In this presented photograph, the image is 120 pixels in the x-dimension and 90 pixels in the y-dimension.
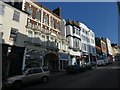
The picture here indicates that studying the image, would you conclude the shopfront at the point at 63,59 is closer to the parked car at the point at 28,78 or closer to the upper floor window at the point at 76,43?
the upper floor window at the point at 76,43

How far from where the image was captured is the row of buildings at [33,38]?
22.6 m

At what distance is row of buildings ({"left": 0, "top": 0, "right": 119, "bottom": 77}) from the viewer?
22578 mm

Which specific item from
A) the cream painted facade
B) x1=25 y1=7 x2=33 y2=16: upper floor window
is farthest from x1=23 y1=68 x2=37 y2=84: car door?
x1=25 y1=7 x2=33 y2=16: upper floor window

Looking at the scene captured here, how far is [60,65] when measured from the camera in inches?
1400

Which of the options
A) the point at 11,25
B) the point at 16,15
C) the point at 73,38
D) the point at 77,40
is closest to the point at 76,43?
the point at 77,40

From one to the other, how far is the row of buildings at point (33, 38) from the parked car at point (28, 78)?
6.81 meters

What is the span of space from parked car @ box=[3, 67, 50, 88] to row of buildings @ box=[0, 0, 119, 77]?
6.81 m

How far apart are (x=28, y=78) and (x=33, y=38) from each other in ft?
44.2

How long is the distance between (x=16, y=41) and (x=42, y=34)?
7.11 m

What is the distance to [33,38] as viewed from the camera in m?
27.5

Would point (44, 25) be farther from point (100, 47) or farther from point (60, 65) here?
point (100, 47)

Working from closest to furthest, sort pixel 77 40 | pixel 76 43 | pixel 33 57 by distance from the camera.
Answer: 1. pixel 33 57
2. pixel 76 43
3. pixel 77 40

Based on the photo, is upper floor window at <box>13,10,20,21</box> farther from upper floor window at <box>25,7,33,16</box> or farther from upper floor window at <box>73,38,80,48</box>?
upper floor window at <box>73,38,80,48</box>

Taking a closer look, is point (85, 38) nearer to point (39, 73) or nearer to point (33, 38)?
point (33, 38)
